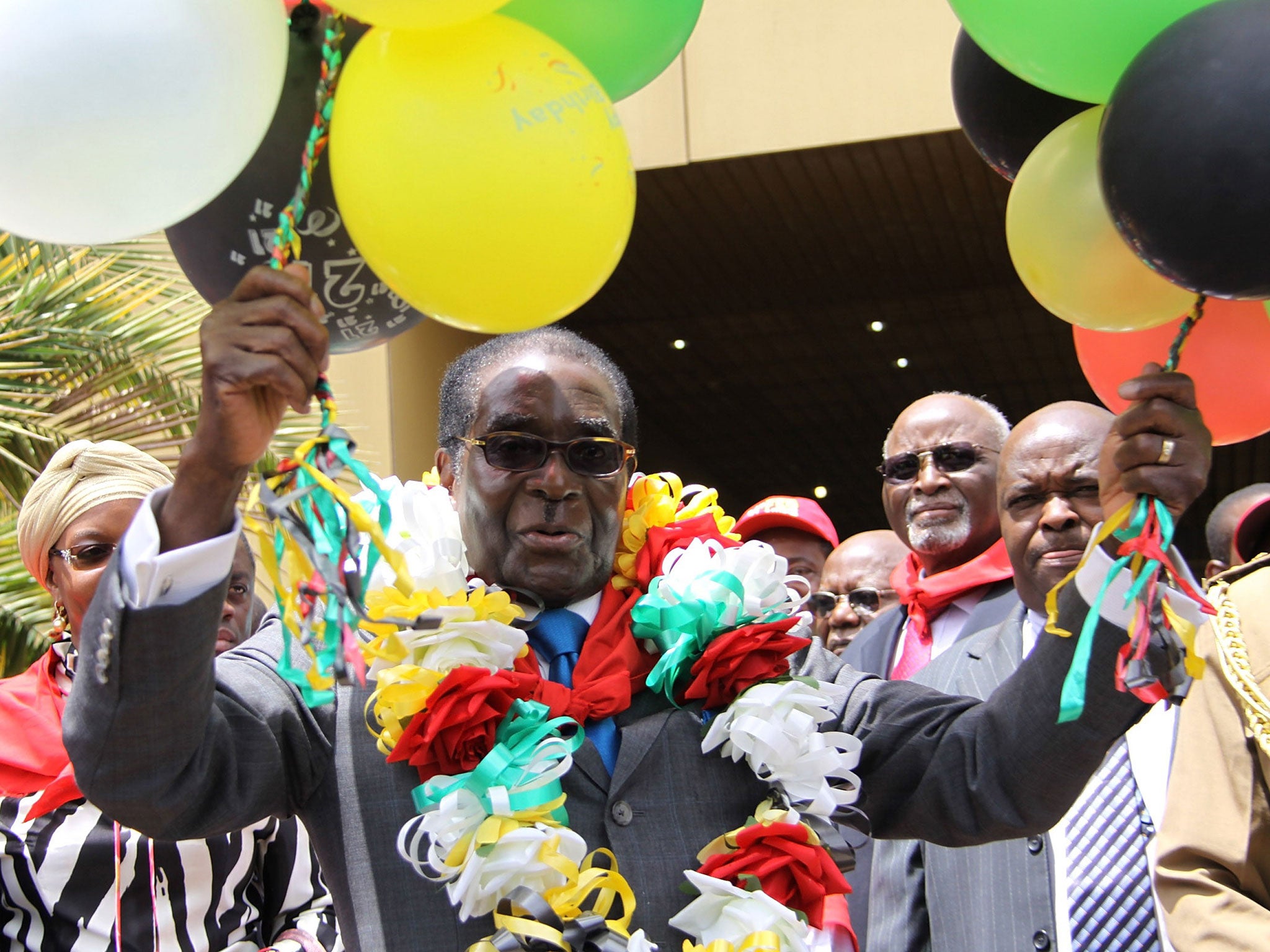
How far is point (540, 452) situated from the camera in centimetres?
247

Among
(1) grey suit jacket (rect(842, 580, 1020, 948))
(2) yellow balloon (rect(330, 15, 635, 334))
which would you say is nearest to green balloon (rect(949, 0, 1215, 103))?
(2) yellow balloon (rect(330, 15, 635, 334))

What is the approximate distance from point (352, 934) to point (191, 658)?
68 centimetres

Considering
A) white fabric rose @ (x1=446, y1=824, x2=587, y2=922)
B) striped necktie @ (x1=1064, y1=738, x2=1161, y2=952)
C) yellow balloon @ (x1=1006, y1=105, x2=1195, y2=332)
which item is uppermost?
yellow balloon @ (x1=1006, y1=105, x2=1195, y2=332)

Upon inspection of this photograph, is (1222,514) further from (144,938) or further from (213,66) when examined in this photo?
(213,66)

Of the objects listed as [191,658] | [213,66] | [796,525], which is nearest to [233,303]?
[213,66]

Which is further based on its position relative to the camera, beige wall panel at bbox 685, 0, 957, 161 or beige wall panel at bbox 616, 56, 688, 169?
beige wall panel at bbox 616, 56, 688, 169

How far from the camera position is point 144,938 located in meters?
2.78

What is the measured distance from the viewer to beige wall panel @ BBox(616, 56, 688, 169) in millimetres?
8820

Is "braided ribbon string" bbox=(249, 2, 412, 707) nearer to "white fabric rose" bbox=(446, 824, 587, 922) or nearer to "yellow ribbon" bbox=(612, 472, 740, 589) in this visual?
"white fabric rose" bbox=(446, 824, 587, 922)

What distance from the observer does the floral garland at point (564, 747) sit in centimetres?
204

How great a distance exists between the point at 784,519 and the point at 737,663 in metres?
3.36

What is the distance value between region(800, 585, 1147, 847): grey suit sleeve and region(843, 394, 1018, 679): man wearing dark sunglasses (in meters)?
1.65

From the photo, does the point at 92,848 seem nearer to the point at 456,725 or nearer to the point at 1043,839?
the point at 456,725

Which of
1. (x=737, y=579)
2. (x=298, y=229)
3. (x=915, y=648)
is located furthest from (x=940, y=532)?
(x=298, y=229)
